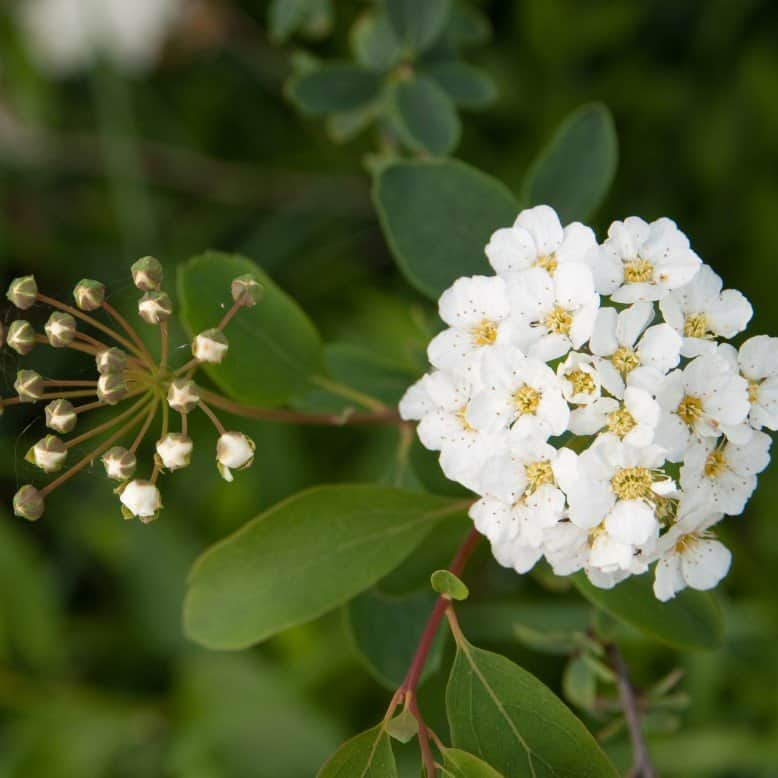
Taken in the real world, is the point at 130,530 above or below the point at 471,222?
below

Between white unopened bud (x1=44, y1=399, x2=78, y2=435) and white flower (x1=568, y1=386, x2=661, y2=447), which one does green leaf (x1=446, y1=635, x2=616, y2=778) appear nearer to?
white flower (x1=568, y1=386, x2=661, y2=447)

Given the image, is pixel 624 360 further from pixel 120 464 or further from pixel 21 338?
pixel 21 338

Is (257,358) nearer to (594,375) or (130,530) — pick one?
(594,375)

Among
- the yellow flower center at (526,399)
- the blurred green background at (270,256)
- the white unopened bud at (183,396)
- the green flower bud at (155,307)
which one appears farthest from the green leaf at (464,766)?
the blurred green background at (270,256)

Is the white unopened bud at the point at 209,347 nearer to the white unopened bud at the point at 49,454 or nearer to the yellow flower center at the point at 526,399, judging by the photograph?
the white unopened bud at the point at 49,454

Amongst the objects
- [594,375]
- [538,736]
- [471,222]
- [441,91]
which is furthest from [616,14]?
[538,736]

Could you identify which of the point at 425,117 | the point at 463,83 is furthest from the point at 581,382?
the point at 463,83
